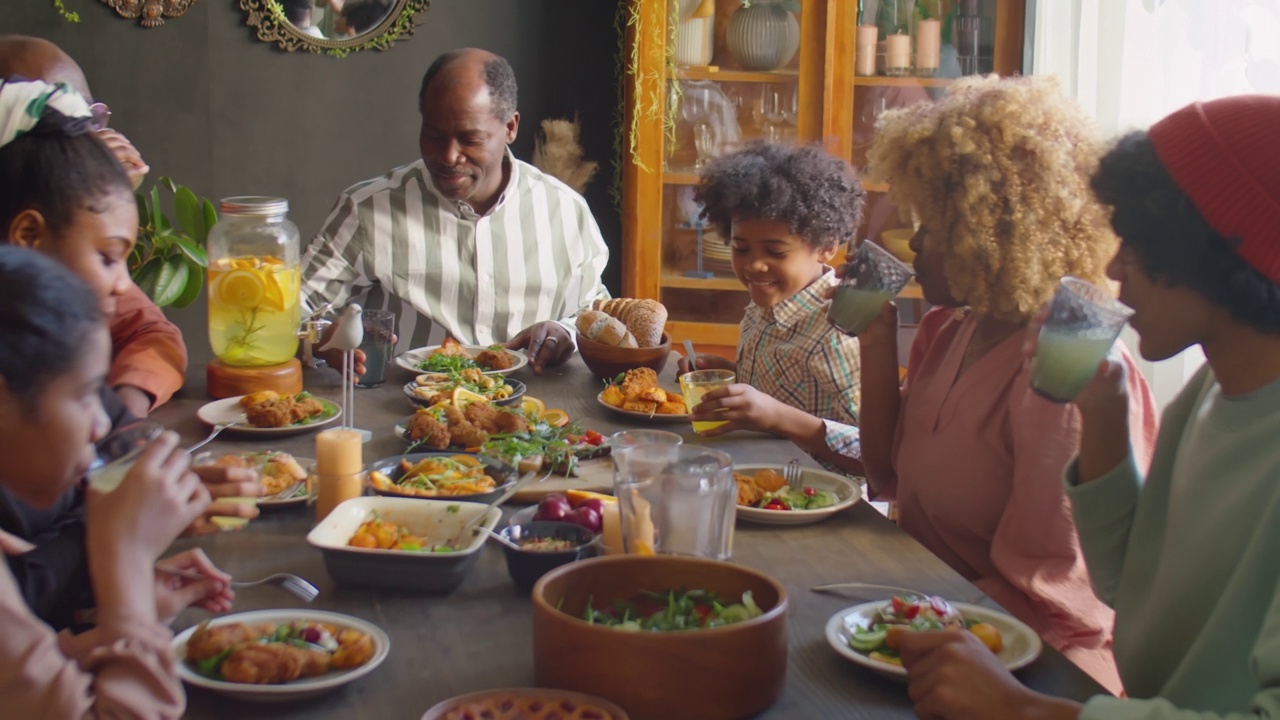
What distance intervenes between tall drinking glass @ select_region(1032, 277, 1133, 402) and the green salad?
546 millimetres

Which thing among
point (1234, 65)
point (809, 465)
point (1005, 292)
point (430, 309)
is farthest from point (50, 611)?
point (1234, 65)

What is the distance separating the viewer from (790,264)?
2.78m

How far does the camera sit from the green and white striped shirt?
3.54m

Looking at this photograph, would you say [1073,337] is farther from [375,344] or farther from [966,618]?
[375,344]

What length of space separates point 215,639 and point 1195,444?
119cm

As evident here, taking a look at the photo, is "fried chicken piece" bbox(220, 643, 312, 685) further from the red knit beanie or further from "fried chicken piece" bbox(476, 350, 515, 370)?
"fried chicken piece" bbox(476, 350, 515, 370)

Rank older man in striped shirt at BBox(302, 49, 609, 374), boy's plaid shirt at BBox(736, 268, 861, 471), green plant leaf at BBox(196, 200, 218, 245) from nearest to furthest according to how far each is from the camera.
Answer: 1. boy's plaid shirt at BBox(736, 268, 861, 471)
2. green plant leaf at BBox(196, 200, 218, 245)
3. older man in striped shirt at BBox(302, 49, 609, 374)

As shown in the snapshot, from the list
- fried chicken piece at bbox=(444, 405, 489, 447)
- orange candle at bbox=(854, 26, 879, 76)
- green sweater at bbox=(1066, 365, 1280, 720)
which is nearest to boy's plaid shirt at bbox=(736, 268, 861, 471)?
fried chicken piece at bbox=(444, 405, 489, 447)

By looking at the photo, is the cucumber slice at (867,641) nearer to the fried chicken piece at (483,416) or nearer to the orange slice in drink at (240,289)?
the fried chicken piece at (483,416)

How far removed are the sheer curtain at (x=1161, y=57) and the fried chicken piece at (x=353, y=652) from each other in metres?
1.86

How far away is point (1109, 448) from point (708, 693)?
75 cm

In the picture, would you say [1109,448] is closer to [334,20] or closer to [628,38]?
[628,38]

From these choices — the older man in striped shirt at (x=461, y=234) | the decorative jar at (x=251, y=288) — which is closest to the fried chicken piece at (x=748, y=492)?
the decorative jar at (x=251, y=288)

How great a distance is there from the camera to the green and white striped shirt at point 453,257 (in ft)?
11.6
